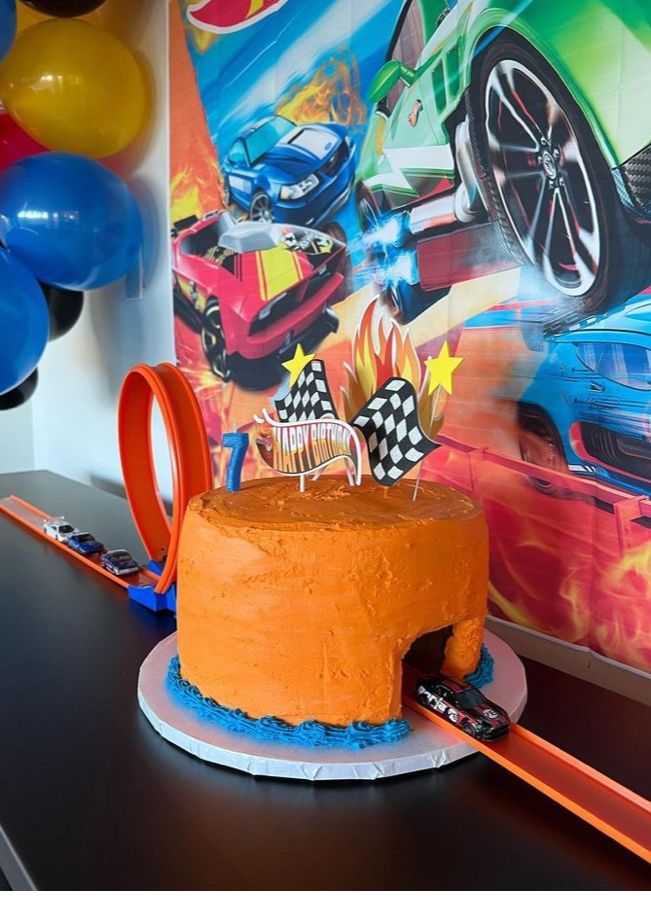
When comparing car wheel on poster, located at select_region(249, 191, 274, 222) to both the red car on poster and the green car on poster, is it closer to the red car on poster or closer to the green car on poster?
the red car on poster

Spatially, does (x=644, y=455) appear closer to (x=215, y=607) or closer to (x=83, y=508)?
(x=215, y=607)

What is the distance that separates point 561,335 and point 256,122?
0.85 metres

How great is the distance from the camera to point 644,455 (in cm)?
94

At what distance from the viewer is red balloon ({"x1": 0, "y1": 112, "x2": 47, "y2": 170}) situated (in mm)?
1895

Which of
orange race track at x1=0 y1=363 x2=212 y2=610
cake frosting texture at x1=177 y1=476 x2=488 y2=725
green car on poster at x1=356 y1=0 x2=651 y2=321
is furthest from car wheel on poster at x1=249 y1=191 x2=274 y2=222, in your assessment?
cake frosting texture at x1=177 y1=476 x2=488 y2=725


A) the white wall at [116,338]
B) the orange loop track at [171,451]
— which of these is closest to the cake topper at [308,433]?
the orange loop track at [171,451]

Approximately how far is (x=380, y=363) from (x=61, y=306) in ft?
3.35

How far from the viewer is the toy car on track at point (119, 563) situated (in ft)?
4.55

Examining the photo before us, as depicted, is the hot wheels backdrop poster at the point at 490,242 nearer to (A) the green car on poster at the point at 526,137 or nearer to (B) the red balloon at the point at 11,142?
(A) the green car on poster at the point at 526,137

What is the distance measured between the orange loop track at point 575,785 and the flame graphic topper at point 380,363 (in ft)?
1.63

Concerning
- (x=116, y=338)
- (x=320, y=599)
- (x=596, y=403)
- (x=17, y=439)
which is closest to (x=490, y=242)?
(x=596, y=403)

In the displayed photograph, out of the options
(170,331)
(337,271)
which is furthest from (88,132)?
(337,271)

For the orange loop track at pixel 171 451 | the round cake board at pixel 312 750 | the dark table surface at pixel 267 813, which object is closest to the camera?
the dark table surface at pixel 267 813

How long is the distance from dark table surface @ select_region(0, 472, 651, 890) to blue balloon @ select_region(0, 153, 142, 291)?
1026 millimetres
